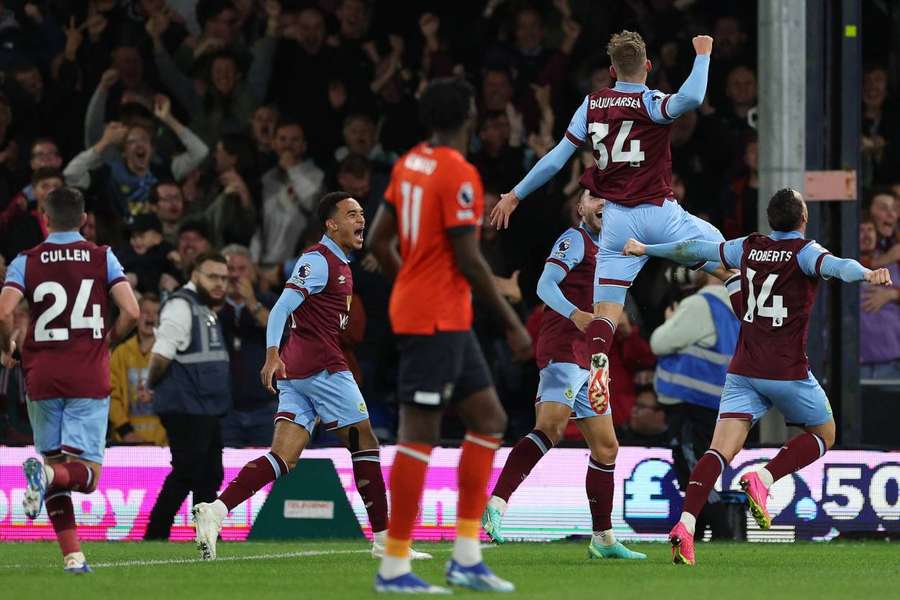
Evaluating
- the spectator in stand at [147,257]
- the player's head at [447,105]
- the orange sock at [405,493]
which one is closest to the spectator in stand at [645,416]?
the spectator in stand at [147,257]

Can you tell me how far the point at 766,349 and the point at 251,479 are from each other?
10.8 feet

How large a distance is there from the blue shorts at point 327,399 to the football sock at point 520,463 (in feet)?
3.33

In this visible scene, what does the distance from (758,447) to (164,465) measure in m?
4.69

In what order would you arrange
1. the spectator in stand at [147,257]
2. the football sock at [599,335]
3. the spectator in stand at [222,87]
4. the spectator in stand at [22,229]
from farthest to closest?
the spectator in stand at [222,87] < the spectator in stand at [22,229] < the spectator in stand at [147,257] < the football sock at [599,335]

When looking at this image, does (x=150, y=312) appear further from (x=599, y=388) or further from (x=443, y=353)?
(x=443, y=353)

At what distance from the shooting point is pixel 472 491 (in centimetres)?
809

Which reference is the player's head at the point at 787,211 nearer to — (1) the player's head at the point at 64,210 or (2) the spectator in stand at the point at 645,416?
(1) the player's head at the point at 64,210

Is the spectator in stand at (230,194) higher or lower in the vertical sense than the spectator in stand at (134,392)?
higher

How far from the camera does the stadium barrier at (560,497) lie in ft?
43.2

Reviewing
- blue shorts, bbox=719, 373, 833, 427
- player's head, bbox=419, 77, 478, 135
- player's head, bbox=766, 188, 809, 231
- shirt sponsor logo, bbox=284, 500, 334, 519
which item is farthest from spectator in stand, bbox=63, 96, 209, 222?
player's head, bbox=419, 77, 478, 135

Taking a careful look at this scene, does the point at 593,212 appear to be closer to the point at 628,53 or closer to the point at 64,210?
the point at 628,53

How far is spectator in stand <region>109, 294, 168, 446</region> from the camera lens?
15211mm

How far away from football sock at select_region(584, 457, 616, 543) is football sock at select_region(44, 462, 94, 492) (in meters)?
3.22

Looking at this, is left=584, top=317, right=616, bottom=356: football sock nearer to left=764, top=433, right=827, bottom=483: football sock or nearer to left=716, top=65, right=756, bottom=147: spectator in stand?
left=764, top=433, right=827, bottom=483: football sock
